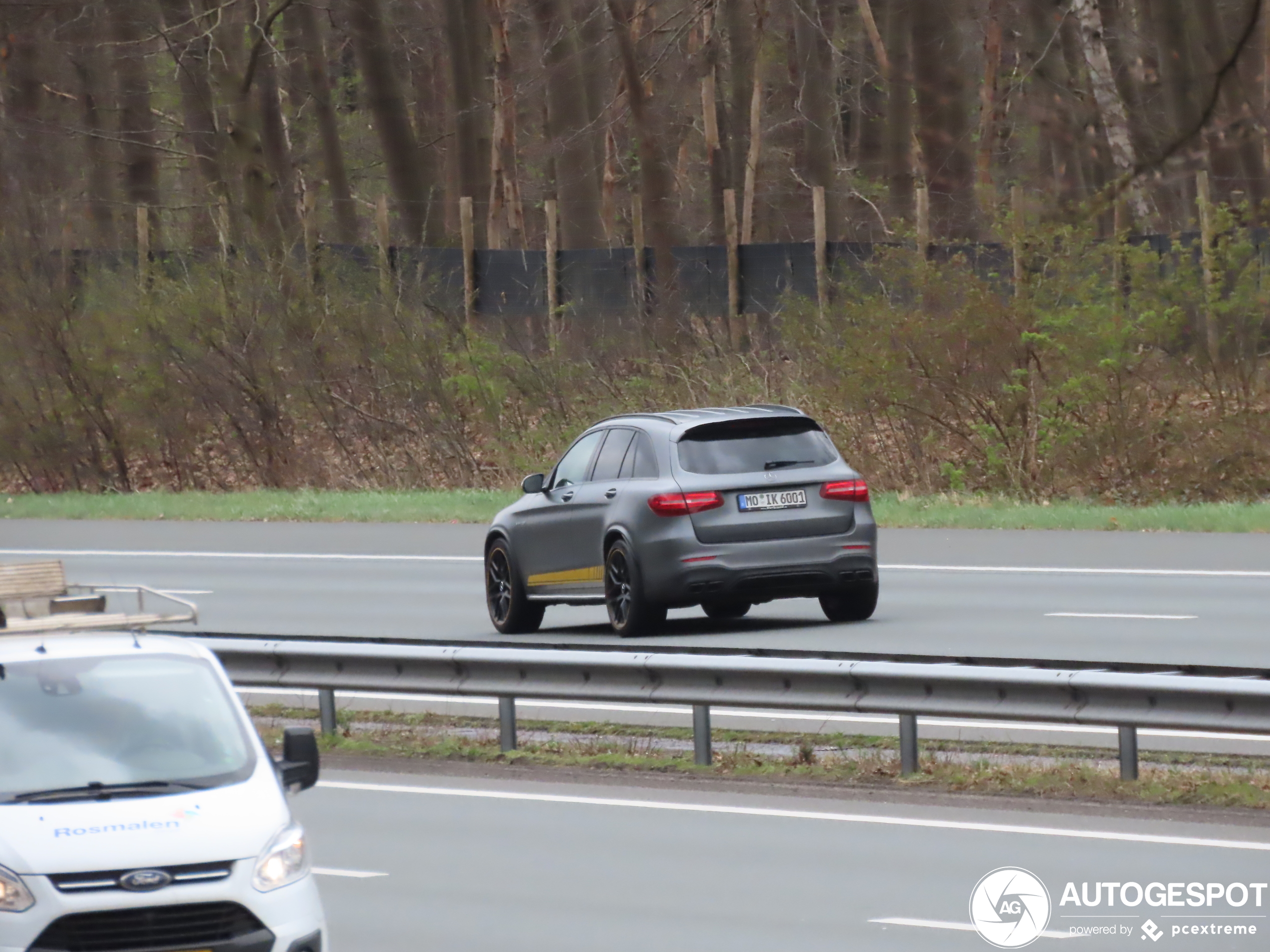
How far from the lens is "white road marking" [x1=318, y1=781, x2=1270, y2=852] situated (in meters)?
9.87

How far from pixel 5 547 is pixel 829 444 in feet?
49.6

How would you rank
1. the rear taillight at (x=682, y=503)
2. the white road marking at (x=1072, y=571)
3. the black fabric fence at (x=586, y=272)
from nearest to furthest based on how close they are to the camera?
the rear taillight at (x=682, y=503) → the white road marking at (x=1072, y=571) → the black fabric fence at (x=586, y=272)

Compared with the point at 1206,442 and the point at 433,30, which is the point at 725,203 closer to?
the point at 1206,442

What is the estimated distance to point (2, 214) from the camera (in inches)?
1602

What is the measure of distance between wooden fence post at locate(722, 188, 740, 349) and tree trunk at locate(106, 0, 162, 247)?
11230 millimetres

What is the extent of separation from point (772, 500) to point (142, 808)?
10.4 meters

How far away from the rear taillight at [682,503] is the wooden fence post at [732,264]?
71.5 ft

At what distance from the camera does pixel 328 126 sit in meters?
53.6

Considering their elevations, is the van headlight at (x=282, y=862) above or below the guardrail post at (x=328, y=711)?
above

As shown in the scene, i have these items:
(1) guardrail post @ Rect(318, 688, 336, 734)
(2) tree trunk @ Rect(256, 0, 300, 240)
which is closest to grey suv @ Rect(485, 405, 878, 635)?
(1) guardrail post @ Rect(318, 688, 336, 734)

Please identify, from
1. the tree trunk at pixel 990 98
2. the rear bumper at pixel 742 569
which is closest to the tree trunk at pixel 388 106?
the tree trunk at pixel 990 98

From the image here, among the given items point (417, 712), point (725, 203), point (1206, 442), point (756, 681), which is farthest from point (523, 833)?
point (725, 203)

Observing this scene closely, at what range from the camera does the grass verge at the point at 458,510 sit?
85.3 feet

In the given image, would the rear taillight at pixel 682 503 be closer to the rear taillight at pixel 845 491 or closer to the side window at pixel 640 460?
the side window at pixel 640 460
